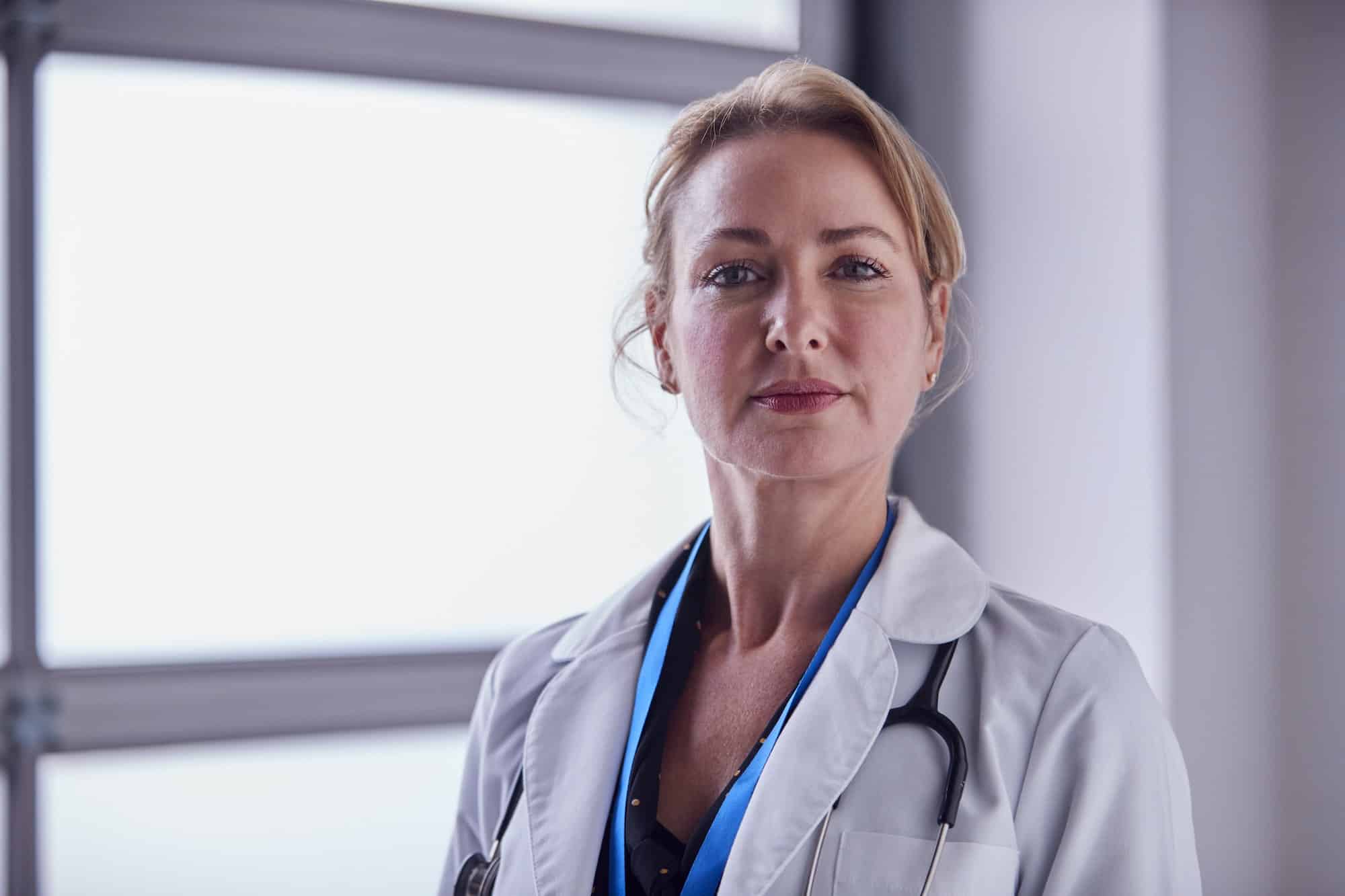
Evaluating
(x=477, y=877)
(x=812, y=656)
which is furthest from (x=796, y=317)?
(x=477, y=877)

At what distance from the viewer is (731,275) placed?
3.74 feet

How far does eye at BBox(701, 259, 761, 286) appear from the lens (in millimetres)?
1132

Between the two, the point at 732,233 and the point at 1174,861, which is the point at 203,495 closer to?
the point at 732,233

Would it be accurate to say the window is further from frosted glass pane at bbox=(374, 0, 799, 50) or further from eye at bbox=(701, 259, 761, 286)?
eye at bbox=(701, 259, 761, 286)

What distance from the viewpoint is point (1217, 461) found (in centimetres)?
175

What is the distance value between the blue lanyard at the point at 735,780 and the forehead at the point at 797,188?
37cm

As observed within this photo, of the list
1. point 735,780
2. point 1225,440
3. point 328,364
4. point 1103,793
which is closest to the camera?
point 1103,793

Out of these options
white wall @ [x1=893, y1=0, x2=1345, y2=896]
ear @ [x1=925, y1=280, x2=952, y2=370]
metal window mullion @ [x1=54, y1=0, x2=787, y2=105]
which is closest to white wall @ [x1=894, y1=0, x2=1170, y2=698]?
white wall @ [x1=893, y1=0, x2=1345, y2=896]

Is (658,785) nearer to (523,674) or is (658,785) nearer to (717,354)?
(523,674)

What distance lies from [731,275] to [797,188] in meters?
0.12

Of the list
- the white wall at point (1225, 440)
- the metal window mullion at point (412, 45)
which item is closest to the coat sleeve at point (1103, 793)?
the white wall at point (1225, 440)

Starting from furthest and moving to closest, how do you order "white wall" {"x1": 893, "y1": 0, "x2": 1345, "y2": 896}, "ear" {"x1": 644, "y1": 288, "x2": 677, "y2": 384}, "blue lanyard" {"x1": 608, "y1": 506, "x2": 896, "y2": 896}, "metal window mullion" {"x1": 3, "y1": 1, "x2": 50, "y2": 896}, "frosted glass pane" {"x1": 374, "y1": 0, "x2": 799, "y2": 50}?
"frosted glass pane" {"x1": 374, "y1": 0, "x2": 799, "y2": 50}, "metal window mullion" {"x1": 3, "y1": 1, "x2": 50, "y2": 896}, "white wall" {"x1": 893, "y1": 0, "x2": 1345, "y2": 896}, "ear" {"x1": 644, "y1": 288, "x2": 677, "y2": 384}, "blue lanyard" {"x1": 608, "y1": 506, "x2": 896, "y2": 896}

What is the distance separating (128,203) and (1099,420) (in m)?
1.84

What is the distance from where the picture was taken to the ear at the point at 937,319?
3.95ft
